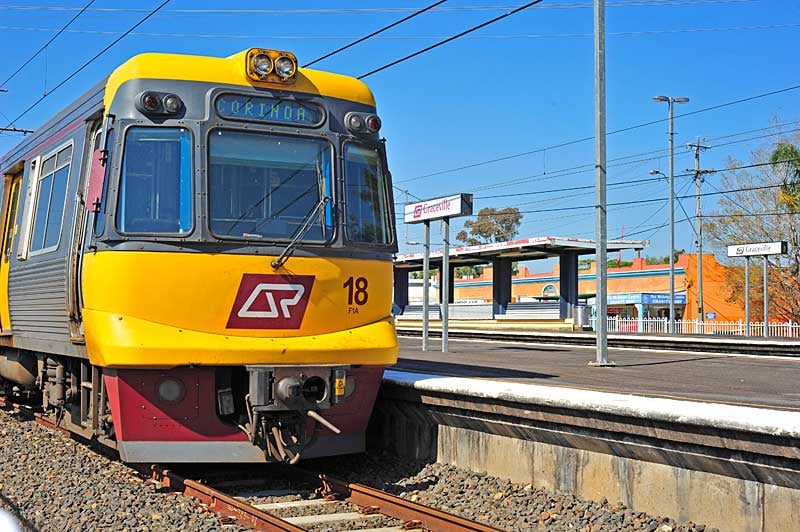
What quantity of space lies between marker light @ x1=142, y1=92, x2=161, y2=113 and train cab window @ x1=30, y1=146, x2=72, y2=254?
1718 mm

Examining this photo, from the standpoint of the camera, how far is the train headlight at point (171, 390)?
7.39m

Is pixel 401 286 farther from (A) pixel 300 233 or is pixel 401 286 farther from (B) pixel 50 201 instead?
(A) pixel 300 233

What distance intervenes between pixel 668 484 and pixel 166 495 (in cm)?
392

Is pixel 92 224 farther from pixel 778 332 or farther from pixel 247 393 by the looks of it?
pixel 778 332

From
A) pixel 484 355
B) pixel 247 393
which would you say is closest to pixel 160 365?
pixel 247 393

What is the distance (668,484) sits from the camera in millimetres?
6320

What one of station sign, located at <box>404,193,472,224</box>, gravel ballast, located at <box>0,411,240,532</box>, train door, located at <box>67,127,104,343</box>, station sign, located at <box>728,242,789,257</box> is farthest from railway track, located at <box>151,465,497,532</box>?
station sign, located at <box>728,242,789,257</box>

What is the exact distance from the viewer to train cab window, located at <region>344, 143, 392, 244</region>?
26.7 feet

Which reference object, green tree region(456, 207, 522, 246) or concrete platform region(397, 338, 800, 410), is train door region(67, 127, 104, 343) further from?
green tree region(456, 207, 522, 246)

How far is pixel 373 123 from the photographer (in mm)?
8422

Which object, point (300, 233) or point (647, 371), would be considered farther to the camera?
point (647, 371)

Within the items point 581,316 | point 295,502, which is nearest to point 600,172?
point 295,502

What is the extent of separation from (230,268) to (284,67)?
1857mm

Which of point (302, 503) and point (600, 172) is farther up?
point (600, 172)
